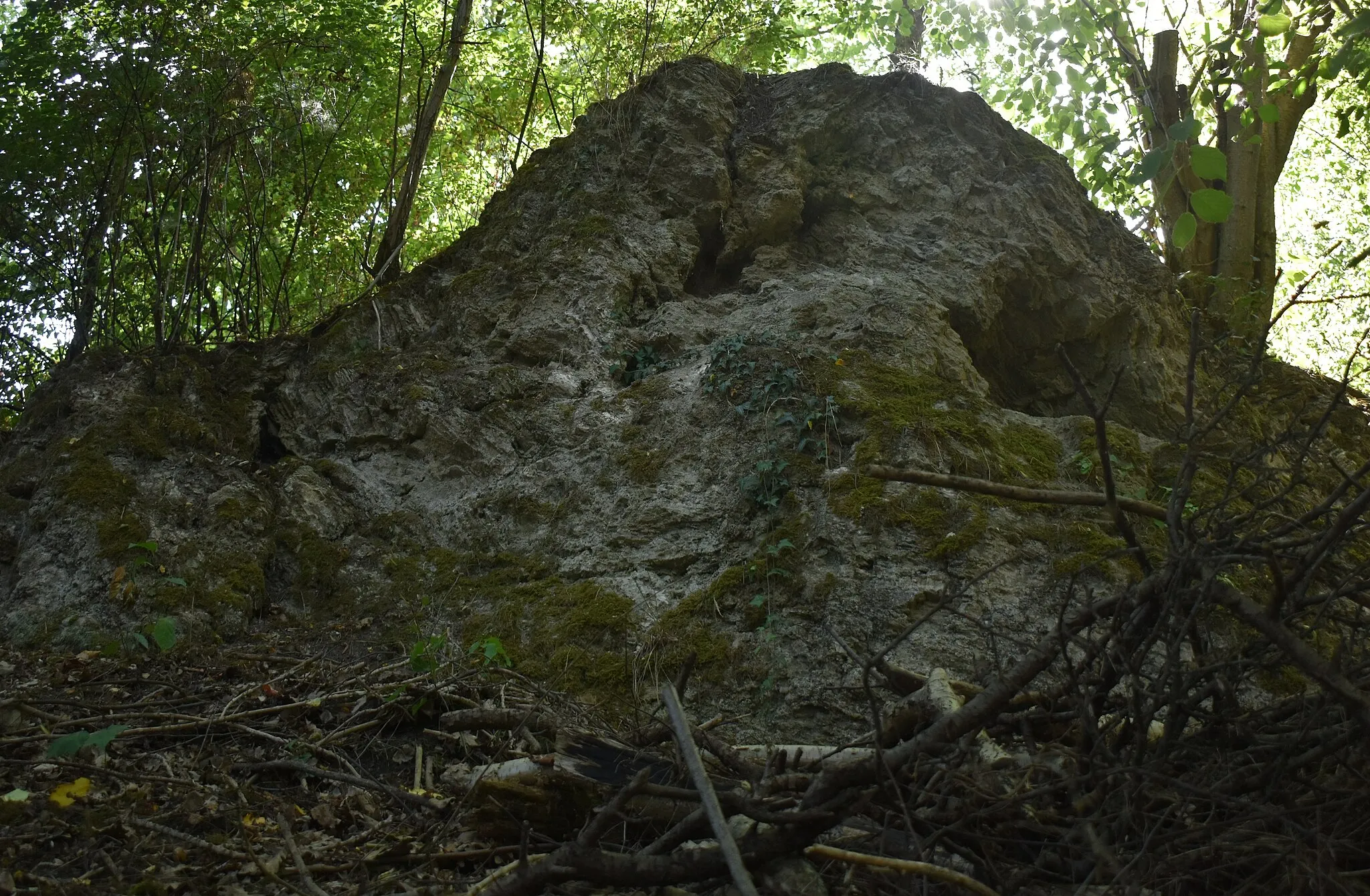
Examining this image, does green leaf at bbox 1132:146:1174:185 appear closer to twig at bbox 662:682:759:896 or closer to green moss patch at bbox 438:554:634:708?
twig at bbox 662:682:759:896

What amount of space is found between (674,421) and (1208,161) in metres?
3.98

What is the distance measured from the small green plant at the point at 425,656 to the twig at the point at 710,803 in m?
2.06

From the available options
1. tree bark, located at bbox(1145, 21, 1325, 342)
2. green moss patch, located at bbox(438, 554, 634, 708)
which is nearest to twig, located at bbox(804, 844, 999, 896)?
green moss patch, located at bbox(438, 554, 634, 708)

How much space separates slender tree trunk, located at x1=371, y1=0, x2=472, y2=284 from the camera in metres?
7.86

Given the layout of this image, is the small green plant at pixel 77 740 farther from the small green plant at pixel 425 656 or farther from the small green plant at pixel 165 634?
the small green plant at pixel 425 656

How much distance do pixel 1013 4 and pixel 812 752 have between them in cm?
660

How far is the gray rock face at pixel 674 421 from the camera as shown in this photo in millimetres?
4719

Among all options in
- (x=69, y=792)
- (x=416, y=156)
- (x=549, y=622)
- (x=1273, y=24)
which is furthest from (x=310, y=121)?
(x=1273, y=24)

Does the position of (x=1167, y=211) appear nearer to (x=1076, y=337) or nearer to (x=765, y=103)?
(x=1076, y=337)

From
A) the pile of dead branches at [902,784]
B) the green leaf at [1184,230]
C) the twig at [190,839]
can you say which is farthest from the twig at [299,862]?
the green leaf at [1184,230]

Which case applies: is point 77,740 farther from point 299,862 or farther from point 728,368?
point 728,368

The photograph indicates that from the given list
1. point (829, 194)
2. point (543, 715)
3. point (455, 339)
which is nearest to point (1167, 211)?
point (829, 194)

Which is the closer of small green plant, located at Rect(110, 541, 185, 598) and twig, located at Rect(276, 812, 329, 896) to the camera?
twig, located at Rect(276, 812, 329, 896)

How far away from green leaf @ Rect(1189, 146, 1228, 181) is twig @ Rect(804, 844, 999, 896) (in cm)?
151
